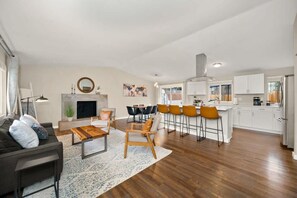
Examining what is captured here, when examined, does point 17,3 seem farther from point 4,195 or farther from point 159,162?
point 159,162

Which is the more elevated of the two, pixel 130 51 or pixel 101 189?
pixel 130 51

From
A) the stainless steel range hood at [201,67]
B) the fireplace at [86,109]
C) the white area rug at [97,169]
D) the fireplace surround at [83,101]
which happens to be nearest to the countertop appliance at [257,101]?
the stainless steel range hood at [201,67]

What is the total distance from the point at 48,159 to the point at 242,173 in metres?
2.88

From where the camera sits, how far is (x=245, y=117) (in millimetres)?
4941

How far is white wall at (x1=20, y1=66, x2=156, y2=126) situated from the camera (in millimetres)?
4883

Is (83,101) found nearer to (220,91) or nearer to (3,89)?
(3,89)

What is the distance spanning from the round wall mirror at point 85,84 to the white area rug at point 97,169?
3.18 m

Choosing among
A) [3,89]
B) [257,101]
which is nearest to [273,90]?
[257,101]

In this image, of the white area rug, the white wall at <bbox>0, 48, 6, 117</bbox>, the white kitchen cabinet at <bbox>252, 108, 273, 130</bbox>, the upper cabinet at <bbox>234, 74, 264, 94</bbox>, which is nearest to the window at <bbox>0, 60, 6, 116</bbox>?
the white wall at <bbox>0, 48, 6, 117</bbox>

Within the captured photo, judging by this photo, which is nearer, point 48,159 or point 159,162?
point 48,159

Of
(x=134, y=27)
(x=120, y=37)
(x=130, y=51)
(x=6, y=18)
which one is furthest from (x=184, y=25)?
(x=6, y=18)

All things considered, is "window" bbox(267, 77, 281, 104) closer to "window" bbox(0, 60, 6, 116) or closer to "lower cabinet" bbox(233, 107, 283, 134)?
"lower cabinet" bbox(233, 107, 283, 134)

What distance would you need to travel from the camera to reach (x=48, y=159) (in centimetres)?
157

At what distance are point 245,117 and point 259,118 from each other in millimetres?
413
